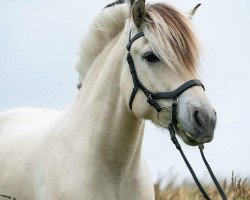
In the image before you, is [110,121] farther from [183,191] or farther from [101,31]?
[183,191]

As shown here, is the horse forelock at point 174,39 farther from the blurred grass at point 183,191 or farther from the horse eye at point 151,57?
the blurred grass at point 183,191

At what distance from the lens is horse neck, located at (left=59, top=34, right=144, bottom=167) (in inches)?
203

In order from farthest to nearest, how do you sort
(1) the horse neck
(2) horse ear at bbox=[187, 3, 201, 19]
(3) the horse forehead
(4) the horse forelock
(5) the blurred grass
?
(5) the blurred grass < (2) horse ear at bbox=[187, 3, 201, 19] < (1) the horse neck < (3) the horse forehead < (4) the horse forelock

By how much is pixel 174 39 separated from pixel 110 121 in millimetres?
849

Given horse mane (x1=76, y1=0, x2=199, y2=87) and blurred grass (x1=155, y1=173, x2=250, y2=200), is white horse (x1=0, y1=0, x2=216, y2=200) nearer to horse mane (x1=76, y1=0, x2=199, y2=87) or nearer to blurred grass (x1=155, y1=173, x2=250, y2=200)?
horse mane (x1=76, y1=0, x2=199, y2=87)

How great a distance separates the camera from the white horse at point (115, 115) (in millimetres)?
4781

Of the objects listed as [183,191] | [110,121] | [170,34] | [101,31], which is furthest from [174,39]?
[183,191]

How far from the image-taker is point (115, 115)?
17.0ft

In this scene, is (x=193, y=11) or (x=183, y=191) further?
(x=183, y=191)

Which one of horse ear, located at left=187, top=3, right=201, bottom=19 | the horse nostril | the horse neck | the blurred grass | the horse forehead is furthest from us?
the blurred grass

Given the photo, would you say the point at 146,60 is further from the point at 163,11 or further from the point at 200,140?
the point at 200,140

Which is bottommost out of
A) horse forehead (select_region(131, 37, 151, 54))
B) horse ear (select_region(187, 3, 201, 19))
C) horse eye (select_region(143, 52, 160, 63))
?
horse eye (select_region(143, 52, 160, 63))

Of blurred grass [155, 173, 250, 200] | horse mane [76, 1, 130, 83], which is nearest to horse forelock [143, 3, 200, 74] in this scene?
horse mane [76, 1, 130, 83]

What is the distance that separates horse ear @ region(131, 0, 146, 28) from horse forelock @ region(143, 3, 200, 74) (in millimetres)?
54
